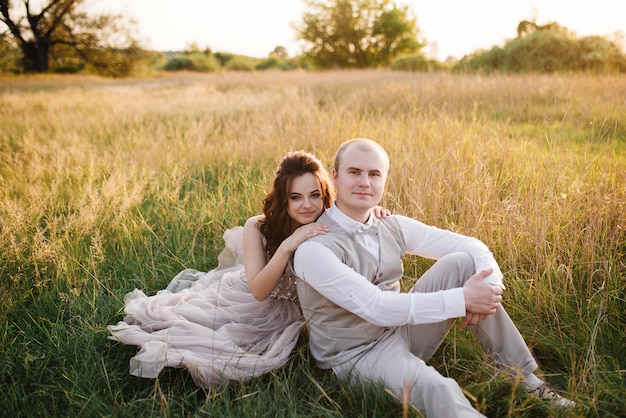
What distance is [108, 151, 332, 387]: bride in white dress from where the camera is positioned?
2402 millimetres

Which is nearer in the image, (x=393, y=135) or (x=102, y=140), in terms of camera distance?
(x=393, y=135)

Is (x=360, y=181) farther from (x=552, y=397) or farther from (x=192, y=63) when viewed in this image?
(x=192, y=63)

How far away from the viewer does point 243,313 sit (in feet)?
9.98

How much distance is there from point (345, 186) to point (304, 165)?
505 millimetres

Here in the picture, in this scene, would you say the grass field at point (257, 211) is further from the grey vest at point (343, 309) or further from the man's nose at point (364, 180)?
the man's nose at point (364, 180)

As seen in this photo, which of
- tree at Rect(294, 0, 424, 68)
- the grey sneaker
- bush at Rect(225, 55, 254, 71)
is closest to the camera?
the grey sneaker

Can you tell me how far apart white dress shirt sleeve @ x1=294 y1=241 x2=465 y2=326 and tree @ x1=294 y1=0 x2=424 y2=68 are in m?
31.4

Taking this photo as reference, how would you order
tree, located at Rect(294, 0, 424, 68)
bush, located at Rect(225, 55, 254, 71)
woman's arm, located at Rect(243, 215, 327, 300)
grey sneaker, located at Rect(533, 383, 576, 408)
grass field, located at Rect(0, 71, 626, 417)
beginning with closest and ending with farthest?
1. grey sneaker, located at Rect(533, 383, 576, 408)
2. grass field, located at Rect(0, 71, 626, 417)
3. woman's arm, located at Rect(243, 215, 327, 300)
4. tree, located at Rect(294, 0, 424, 68)
5. bush, located at Rect(225, 55, 254, 71)

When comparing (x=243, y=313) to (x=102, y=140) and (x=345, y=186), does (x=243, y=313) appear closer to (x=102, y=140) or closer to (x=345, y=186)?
(x=345, y=186)

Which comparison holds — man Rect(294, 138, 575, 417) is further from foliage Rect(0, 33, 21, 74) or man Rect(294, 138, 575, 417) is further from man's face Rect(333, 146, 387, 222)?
foliage Rect(0, 33, 21, 74)

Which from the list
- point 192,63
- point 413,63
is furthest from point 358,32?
point 192,63

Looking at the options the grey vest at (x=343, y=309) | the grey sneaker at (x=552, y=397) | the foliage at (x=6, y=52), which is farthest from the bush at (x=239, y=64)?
the grey sneaker at (x=552, y=397)

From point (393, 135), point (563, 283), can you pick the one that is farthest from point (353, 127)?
point (563, 283)

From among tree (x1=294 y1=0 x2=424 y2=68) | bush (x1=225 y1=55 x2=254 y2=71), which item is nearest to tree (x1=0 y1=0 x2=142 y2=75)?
tree (x1=294 y1=0 x2=424 y2=68)
